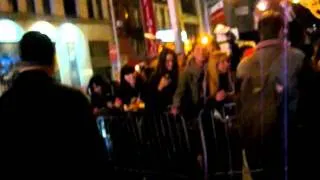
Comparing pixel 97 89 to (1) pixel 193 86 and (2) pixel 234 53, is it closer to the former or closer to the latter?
(2) pixel 234 53

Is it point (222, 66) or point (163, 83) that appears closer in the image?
point (222, 66)

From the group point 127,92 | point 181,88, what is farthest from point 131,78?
point 181,88

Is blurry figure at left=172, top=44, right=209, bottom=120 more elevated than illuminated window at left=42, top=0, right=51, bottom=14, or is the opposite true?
illuminated window at left=42, top=0, right=51, bottom=14

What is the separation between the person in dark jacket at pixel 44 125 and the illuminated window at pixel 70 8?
38345mm

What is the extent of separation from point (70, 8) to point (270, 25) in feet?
124

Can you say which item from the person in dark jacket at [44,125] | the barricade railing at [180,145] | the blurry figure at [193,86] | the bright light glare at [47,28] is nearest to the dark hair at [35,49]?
the person in dark jacket at [44,125]

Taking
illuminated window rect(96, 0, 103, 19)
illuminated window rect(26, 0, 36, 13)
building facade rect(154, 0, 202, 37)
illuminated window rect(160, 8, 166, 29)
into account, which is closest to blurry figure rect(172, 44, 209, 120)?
illuminated window rect(26, 0, 36, 13)

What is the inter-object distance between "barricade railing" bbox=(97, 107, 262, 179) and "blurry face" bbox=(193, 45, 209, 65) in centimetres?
76

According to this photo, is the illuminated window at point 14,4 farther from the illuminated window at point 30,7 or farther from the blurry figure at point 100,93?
the blurry figure at point 100,93

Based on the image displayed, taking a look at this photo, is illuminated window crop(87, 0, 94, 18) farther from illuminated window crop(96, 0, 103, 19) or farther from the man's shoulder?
the man's shoulder

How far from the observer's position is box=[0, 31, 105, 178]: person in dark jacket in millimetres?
4520

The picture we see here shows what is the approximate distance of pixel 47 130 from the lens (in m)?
4.55

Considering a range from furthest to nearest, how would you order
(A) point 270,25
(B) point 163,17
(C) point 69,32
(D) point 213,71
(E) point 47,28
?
(B) point 163,17 → (C) point 69,32 → (E) point 47,28 → (D) point 213,71 → (A) point 270,25

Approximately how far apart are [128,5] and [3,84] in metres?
26.1
